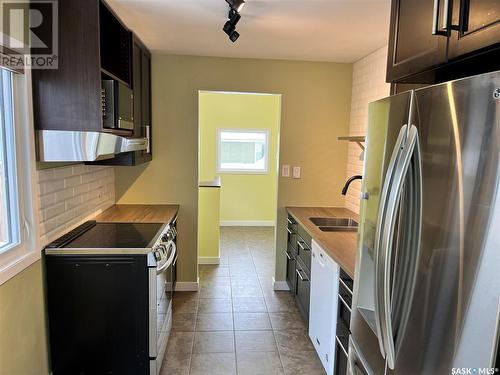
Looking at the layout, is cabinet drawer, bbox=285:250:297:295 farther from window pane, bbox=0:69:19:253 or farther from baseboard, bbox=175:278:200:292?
window pane, bbox=0:69:19:253

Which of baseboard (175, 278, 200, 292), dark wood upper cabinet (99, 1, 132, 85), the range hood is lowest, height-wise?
baseboard (175, 278, 200, 292)

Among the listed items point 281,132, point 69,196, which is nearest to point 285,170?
point 281,132

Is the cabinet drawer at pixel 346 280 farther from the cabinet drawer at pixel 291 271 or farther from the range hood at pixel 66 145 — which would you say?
the range hood at pixel 66 145

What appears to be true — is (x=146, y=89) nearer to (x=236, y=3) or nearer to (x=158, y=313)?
(x=236, y=3)

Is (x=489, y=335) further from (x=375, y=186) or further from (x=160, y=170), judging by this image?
(x=160, y=170)

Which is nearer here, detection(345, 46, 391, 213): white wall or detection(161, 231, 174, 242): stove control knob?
detection(161, 231, 174, 242): stove control knob

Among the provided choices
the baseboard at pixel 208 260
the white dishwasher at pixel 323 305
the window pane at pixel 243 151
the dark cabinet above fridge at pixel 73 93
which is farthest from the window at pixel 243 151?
the dark cabinet above fridge at pixel 73 93

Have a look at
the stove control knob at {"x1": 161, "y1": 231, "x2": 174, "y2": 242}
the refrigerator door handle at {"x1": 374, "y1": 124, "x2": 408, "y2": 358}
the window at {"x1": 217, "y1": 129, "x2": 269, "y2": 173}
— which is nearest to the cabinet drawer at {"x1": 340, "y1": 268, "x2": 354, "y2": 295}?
the refrigerator door handle at {"x1": 374, "y1": 124, "x2": 408, "y2": 358}

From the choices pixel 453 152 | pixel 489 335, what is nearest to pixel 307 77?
pixel 453 152

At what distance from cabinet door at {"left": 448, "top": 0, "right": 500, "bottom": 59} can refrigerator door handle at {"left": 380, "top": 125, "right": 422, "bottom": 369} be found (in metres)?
0.29

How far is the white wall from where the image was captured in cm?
296

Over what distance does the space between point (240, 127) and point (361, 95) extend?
337 centimetres

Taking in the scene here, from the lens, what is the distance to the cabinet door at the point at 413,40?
1.24m

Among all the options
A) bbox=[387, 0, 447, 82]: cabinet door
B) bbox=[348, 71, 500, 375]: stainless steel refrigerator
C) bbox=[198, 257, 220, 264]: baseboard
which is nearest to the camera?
bbox=[348, 71, 500, 375]: stainless steel refrigerator
